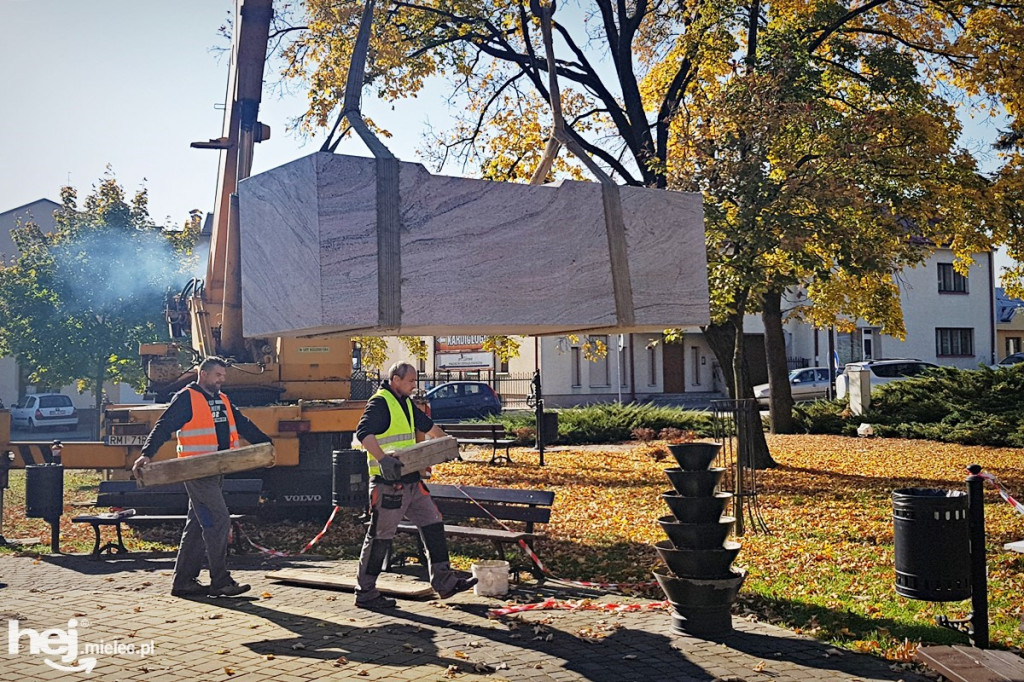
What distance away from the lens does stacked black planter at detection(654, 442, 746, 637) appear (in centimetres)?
695

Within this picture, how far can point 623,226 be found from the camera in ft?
18.8

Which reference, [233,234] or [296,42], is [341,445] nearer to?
[233,234]

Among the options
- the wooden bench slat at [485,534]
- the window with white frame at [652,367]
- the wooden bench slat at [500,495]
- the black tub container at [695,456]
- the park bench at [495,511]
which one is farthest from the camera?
the window with white frame at [652,367]

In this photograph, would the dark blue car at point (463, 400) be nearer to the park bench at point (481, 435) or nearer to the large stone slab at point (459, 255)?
the park bench at point (481, 435)

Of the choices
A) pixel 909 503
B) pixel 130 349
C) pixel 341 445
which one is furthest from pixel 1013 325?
pixel 909 503

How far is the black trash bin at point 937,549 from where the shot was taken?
21.2ft

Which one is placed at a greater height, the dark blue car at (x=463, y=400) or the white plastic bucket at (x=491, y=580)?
the dark blue car at (x=463, y=400)

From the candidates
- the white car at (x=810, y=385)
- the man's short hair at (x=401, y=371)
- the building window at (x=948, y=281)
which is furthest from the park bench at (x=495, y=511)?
the building window at (x=948, y=281)

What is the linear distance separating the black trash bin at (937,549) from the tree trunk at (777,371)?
16.7m

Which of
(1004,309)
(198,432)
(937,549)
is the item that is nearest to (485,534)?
(198,432)

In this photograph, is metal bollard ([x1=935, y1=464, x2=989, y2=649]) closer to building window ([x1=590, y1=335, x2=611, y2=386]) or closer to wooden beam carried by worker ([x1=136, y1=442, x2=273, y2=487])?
wooden beam carried by worker ([x1=136, y1=442, x2=273, y2=487])

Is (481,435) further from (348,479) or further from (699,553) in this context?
(699,553)

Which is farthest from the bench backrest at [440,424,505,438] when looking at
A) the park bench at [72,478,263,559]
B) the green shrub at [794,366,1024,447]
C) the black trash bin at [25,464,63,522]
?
the black trash bin at [25,464,63,522]

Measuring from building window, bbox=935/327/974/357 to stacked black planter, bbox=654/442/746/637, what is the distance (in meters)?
45.1
